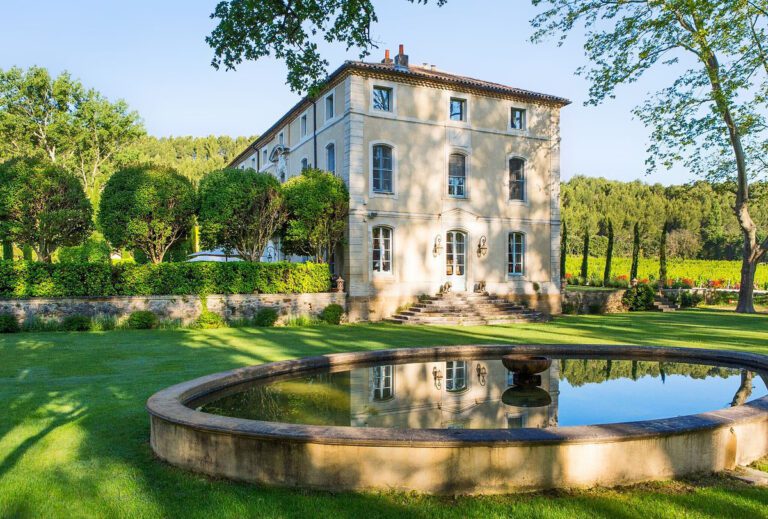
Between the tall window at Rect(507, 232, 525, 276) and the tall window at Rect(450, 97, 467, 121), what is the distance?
512cm

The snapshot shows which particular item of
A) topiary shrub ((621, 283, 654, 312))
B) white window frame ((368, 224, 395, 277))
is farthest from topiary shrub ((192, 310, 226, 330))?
topiary shrub ((621, 283, 654, 312))

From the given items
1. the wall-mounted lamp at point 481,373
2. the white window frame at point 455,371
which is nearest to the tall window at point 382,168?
the white window frame at point 455,371

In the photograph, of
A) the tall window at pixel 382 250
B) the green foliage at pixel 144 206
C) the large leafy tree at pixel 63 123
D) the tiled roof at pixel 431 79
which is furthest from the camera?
the large leafy tree at pixel 63 123

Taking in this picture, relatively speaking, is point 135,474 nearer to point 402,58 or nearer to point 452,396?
point 452,396

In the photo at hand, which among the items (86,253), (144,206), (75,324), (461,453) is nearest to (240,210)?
(144,206)

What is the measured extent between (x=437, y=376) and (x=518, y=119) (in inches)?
672

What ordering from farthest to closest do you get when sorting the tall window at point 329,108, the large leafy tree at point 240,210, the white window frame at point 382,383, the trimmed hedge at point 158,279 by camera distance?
1. the tall window at point 329,108
2. the large leafy tree at point 240,210
3. the trimmed hedge at point 158,279
4. the white window frame at point 382,383

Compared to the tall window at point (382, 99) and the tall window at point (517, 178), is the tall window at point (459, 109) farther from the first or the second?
the tall window at point (517, 178)

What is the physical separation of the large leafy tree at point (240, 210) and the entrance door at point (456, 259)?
6.45 m

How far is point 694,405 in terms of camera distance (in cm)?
722

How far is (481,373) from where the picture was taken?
8977mm

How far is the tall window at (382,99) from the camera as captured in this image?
2033 cm

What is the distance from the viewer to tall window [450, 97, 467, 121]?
21875mm

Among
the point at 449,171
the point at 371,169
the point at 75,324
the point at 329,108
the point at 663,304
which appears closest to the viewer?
the point at 75,324
